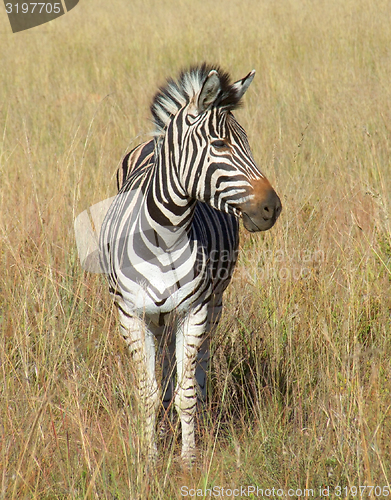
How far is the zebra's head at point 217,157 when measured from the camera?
2.21 metres

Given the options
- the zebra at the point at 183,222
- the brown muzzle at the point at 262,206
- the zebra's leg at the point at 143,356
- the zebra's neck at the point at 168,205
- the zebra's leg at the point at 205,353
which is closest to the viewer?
the brown muzzle at the point at 262,206

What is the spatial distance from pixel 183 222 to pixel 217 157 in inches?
15.1

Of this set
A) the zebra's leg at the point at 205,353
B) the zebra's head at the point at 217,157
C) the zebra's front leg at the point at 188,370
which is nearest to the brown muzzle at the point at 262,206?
the zebra's head at the point at 217,157

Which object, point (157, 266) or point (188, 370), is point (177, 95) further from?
point (188, 370)

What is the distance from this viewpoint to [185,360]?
8.91 ft

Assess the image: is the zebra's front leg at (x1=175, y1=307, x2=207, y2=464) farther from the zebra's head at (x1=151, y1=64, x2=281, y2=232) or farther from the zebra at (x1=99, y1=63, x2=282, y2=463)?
the zebra's head at (x1=151, y1=64, x2=281, y2=232)

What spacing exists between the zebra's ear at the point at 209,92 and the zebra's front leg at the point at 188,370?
94 centimetres

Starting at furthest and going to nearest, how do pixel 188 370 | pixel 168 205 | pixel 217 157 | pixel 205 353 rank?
1. pixel 205 353
2. pixel 188 370
3. pixel 168 205
4. pixel 217 157

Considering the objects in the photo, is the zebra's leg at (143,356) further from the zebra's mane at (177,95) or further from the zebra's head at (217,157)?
the zebra's mane at (177,95)

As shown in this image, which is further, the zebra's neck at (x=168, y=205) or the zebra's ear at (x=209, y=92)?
the zebra's neck at (x=168, y=205)

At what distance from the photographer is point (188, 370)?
2.72 m

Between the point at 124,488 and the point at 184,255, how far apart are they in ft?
3.36

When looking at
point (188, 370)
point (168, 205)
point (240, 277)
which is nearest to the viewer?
point (168, 205)


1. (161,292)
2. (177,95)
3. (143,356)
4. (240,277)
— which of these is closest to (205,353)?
(143,356)
